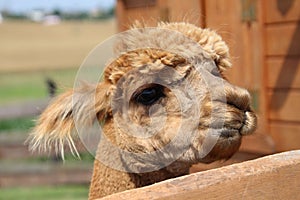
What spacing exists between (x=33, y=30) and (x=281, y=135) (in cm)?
4434

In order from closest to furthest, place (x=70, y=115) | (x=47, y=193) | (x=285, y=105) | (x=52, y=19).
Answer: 1. (x=70, y=115)
2. (x=285, y=105)
3. (x=47, y=193)
4. (x=52, y=19)

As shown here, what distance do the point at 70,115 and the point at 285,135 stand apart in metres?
2.32

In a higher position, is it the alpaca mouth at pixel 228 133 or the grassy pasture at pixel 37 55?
the alpaca mouth at pixel 228 133

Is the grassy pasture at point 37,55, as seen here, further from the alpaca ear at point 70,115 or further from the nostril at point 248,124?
the nostril at point 248,124

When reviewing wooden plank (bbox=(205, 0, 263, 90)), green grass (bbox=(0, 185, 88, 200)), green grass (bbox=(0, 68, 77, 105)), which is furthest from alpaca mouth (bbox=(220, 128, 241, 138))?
green grass (bbox=(0, 68, 77, 105))

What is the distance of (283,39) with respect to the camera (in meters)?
4.43

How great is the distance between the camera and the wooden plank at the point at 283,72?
4340 mm

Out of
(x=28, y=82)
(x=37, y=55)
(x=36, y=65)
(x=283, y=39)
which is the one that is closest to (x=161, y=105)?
(x=283, y=39)

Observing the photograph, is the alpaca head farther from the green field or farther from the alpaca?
the green field

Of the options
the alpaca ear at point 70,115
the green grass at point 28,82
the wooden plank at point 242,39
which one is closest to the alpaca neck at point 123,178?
the alpaca ear at point 70,115

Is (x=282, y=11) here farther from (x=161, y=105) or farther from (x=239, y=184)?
(x=239, y=184)

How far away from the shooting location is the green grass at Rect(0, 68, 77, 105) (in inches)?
899

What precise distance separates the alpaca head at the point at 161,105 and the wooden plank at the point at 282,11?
6.24 feet

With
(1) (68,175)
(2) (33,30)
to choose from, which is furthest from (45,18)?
(1) (68,175)
